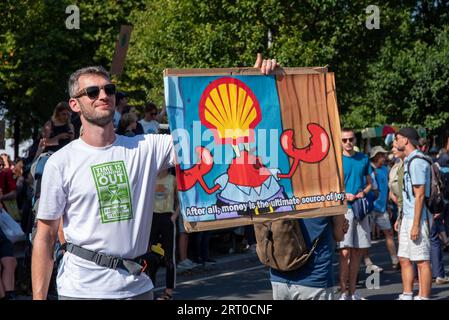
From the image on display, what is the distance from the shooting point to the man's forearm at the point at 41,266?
4.71 metres

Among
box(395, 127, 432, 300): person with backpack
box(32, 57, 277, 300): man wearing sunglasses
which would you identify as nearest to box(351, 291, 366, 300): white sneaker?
box(395, 127, 432, 300): person with backpack

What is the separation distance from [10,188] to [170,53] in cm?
1737

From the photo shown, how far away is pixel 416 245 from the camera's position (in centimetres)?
980

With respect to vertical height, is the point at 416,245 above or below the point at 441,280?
above

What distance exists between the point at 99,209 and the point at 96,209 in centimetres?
2

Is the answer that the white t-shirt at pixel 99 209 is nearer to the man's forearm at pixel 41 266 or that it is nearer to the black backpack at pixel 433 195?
the man's forearm at pixel 41 266

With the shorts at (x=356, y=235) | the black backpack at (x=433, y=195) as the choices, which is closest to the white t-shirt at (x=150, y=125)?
the shorts at (x=356, y=235)

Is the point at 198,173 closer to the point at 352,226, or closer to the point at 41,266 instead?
the point at 41,266

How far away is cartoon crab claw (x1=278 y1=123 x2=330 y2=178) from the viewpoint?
5672mm

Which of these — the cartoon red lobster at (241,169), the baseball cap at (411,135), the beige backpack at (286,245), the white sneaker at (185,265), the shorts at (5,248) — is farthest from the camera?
the white sneaker at (185,265)

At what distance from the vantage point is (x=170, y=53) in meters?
31.7

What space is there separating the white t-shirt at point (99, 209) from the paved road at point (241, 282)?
6.46 meters

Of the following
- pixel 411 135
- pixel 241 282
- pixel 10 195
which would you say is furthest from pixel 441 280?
pixel 10 195
